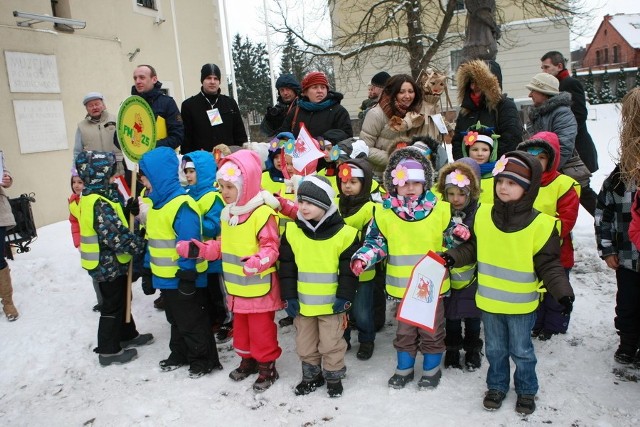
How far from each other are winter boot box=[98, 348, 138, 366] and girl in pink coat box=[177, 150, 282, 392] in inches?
47.6

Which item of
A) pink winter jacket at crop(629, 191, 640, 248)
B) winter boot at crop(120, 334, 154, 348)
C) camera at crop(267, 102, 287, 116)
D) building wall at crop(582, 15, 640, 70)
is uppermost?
building wall at crop(582, 15, 640, 70)

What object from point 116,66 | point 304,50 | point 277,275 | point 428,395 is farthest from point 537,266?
point 304,50

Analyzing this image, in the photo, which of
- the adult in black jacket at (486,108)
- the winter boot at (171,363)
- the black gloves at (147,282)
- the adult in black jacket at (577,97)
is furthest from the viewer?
the adult in black jacket at (577,97)

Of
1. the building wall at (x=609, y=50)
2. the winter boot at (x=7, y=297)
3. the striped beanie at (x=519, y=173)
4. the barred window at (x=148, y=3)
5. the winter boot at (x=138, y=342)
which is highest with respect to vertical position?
Result: the building wall at (x=609, y=50)

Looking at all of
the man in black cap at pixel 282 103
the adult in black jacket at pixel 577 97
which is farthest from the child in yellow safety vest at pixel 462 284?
the man in black cap at pixel 282 103

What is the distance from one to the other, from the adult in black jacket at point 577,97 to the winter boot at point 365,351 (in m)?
3.58

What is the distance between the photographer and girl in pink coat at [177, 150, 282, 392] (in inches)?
153

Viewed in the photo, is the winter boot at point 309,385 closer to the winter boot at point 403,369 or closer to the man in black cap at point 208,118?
the winter boot at point 403,369

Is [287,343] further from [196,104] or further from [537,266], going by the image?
[196,104]

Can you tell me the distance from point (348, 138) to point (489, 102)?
1420mm

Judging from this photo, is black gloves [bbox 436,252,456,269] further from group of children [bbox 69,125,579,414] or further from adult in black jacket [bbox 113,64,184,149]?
adult in black jacket [bbox 113,64,184,149]

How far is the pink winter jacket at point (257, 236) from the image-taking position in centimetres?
388

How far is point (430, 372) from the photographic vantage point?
3771 millimetres

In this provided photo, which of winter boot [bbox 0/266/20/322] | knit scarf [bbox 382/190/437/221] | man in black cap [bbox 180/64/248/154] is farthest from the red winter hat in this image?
winter boot [bbox 0/266/20/322]
